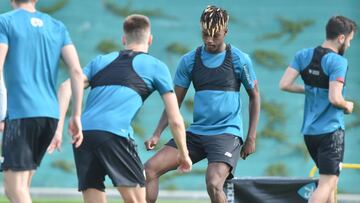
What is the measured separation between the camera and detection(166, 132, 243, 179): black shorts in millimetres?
10109

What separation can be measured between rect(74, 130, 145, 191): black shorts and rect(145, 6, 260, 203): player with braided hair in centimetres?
132

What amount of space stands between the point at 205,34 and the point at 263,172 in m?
6.66

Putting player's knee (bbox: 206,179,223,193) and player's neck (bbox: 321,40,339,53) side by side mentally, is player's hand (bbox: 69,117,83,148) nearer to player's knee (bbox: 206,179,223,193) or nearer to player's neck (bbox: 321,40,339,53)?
player's knee (bbox: 206,179,223,193)

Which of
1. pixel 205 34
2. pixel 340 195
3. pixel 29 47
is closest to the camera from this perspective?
pixel 29 47

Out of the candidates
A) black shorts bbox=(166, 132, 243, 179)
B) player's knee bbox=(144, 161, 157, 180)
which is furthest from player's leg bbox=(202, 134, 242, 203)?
player's knee bbox=(144, 161, 157, 180)

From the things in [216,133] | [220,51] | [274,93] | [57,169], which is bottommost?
[57,169]

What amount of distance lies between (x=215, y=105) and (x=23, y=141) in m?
2.43

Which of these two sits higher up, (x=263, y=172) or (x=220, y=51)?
(x=220, y=51)

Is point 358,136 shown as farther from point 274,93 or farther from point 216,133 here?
point 216,133

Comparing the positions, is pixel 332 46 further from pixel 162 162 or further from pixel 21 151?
pixel 21 151

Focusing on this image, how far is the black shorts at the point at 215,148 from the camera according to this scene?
10.1 meters

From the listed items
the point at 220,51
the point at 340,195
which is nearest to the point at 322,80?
the point at 220,51

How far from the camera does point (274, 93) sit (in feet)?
55.0

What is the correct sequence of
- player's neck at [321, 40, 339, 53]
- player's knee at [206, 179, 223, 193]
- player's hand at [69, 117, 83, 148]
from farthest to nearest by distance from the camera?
player's neck at [321, 40, 339, 53] → player's knee at [206, 179, 223, 193] → player's hand at [69, 117, 83, 148]
